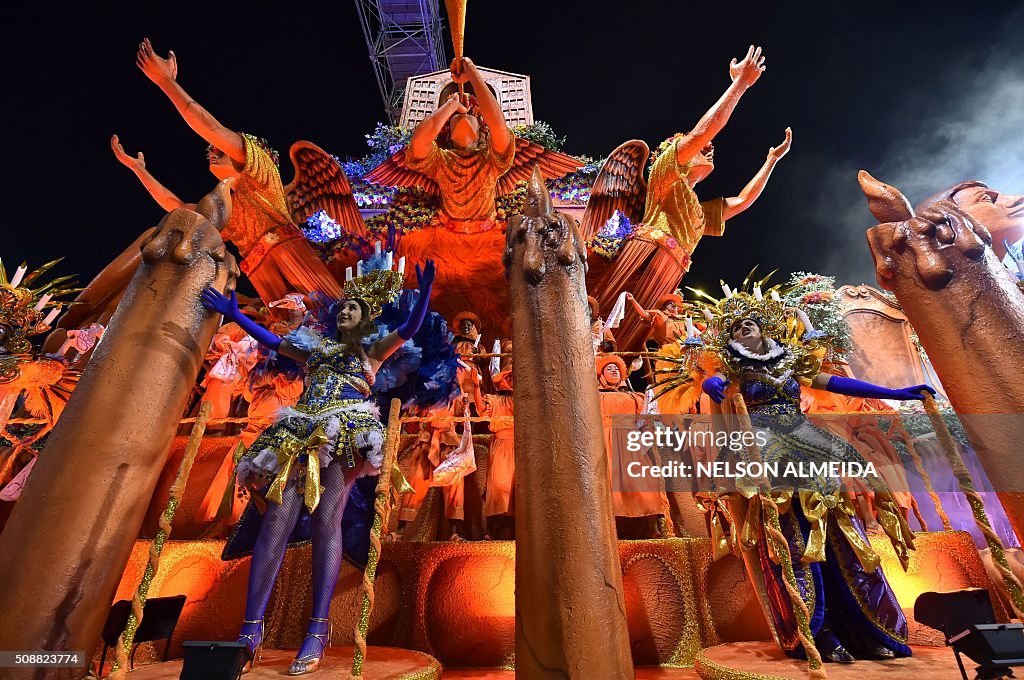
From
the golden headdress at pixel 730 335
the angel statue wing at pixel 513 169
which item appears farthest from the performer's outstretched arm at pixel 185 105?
the golden headdress at pixel 730 335

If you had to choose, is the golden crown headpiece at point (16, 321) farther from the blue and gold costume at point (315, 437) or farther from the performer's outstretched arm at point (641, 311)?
the performer's outstretched arm at point (641, 311)

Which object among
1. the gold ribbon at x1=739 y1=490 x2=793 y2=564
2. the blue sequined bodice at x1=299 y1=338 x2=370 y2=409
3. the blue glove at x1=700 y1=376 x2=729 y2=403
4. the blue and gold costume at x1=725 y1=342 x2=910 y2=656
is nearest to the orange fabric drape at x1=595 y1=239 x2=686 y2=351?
the blue glove at x1=700 y1=376 x2=729 y2=403

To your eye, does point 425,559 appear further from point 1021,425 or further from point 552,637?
point 1021,425

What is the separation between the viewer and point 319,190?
7.16m

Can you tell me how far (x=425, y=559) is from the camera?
359 cm

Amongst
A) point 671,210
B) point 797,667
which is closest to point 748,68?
point 671,210

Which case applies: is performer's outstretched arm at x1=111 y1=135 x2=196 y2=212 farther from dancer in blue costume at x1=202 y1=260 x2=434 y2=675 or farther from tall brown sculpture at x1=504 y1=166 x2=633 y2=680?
tall brown sculpture at x1=504 y1=166 x2=633 y2=680

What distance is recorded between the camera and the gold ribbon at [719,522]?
3.12 meters

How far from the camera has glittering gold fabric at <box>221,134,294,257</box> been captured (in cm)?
651

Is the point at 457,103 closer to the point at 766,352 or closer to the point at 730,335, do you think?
the point at 730,335

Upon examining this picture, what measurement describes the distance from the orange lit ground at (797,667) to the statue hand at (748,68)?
211 inches

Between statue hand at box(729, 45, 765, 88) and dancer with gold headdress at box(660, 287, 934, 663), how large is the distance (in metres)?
3.70

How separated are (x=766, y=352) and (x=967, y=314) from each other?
40.0 inches

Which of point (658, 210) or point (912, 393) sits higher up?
point (658, 210)
